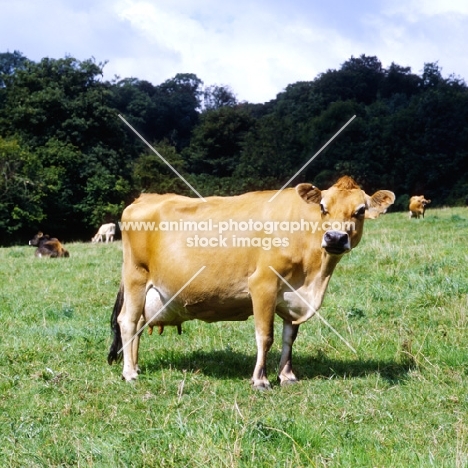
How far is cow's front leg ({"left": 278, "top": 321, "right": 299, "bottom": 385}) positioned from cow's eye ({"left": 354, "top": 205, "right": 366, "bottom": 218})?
1.41 m

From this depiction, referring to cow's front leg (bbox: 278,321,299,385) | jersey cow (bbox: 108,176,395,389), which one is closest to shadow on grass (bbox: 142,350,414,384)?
cow's front leg (bbox: 278,321,299,385)

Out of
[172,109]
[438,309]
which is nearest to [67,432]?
[438,309]

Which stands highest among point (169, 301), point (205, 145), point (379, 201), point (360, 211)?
point (205, 145)

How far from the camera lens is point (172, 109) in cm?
9450

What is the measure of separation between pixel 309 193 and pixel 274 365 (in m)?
2.18

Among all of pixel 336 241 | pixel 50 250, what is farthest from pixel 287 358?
pixel 50 250

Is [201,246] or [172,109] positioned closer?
[201,246]

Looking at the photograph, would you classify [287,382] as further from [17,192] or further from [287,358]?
[17,192]

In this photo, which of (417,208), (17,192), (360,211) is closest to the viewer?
(360,211)

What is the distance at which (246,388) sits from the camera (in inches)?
268

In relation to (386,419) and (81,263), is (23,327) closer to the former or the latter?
(386,419)

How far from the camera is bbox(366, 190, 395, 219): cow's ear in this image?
23.5 feet

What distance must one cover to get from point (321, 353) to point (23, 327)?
14.5ft

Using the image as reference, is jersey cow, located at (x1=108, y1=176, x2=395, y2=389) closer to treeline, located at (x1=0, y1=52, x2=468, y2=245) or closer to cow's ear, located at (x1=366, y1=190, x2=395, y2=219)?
cow's ear, located at (x1=366, y1=190, x2=395, y2=219)
